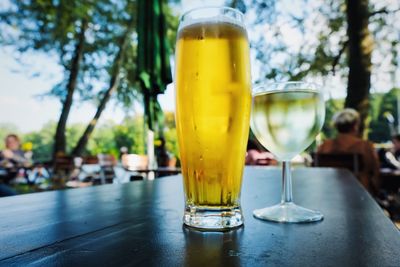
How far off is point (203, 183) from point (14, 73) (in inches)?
427

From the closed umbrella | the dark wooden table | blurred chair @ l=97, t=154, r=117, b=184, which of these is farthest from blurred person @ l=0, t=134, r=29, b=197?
the dark wooden table

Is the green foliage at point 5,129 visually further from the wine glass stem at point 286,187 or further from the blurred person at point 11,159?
the wine glass stem at point 286,187

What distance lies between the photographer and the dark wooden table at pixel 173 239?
0.29 meters

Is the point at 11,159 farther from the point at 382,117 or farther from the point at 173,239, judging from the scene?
the point at 382,117

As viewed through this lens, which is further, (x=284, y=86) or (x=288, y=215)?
(x=284, y=86)

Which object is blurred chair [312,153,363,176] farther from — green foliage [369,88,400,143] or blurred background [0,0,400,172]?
green foliage [369,88,400,143]

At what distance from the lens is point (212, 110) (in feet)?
1.66

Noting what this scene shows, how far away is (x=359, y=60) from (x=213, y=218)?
185 inches

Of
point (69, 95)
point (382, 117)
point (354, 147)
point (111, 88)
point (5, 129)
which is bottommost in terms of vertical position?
point (354, 147)

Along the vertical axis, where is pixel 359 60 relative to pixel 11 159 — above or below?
above

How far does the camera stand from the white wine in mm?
641

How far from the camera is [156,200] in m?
0.71

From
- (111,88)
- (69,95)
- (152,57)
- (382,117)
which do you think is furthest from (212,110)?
(382,117)

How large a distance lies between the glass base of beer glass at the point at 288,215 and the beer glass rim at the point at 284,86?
212mm
